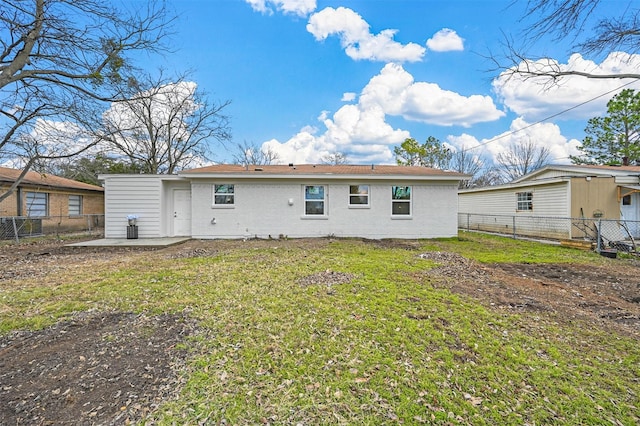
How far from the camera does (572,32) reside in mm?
6707

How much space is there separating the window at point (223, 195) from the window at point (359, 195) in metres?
4.82

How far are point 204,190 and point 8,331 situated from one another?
8.53m

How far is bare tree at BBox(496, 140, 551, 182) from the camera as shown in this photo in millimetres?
31453

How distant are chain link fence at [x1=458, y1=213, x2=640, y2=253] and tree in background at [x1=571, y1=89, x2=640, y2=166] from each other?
11215mm

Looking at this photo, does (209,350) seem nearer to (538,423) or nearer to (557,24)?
(538,423)

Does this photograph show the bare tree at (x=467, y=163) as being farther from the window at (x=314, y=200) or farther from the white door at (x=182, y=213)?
the white door at (x=182, y=213)

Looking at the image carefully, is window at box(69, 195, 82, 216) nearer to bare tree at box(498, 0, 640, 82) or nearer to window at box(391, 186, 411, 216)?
window at box(391, 186, 411, 216)

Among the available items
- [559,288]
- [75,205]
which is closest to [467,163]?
[559,288]

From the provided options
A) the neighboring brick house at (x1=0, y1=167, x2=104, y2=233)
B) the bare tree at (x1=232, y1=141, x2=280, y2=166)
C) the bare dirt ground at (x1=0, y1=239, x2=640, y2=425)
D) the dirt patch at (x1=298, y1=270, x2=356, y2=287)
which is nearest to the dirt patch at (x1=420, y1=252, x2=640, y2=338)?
the bare dirt ground at (x1=0, y1=239, x2=640, y2=425)

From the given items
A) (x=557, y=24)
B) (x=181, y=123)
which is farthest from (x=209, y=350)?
(x=181, y=123)

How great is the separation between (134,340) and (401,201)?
10589 mm

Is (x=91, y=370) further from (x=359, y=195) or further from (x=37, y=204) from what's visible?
(x=37, y=204)

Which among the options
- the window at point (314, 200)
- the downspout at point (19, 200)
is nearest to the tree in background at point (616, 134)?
the window at point (314, 200)

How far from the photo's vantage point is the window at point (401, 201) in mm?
12148
